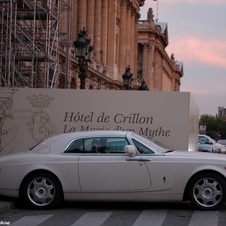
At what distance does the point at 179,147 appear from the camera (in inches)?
610

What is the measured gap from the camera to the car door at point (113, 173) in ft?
34.5

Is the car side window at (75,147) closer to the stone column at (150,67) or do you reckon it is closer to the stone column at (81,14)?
the stone column at (81,14)

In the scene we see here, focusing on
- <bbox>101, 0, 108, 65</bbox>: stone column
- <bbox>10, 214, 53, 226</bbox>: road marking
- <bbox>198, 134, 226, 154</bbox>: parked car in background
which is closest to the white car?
<bbox>10, 214, 53, 226</bbox>: road marking

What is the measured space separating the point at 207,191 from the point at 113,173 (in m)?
1.65

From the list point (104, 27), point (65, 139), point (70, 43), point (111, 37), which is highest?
point (104, 27)

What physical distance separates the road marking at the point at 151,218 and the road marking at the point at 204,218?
0.50 meters

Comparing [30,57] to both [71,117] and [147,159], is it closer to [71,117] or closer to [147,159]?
[71,117]

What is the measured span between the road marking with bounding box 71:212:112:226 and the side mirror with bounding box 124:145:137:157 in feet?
3.50

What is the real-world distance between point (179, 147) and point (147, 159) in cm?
506

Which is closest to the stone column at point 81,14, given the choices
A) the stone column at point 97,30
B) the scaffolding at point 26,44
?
the stone column at point 97,30

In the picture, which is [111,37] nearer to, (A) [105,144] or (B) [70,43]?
(B) [70,43]

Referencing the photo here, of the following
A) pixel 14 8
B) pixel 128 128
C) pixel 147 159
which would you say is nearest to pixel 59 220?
pixel 147 159

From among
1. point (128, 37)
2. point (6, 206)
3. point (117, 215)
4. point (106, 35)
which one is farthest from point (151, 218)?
point (128, 37)

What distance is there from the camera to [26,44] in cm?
2464
